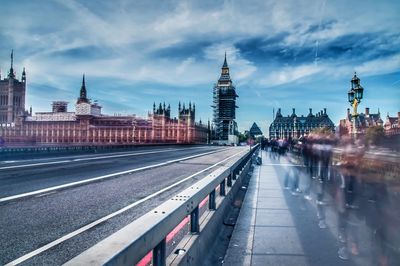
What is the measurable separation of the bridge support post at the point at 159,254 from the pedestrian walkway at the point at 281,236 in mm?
1611

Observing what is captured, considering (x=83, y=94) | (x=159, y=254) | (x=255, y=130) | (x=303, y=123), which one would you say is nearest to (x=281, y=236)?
(x=159, y=254)

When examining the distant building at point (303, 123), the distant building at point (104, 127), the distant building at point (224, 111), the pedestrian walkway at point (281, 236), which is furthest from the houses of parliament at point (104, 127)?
the pedestrian walkway at point (281, 236)

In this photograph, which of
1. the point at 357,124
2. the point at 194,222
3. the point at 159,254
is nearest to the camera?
the point at 159,254

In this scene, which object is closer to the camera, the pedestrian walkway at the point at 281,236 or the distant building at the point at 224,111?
the pedestrian walkway at the point at 281,236

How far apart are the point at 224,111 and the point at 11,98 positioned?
314 ft

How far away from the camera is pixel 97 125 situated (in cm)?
13950

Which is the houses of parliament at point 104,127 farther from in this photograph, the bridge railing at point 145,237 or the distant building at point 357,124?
the bridge railing at point 145,237

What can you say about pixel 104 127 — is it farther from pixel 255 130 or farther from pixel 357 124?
pixel 357 124

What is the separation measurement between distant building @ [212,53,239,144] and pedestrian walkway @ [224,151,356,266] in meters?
144

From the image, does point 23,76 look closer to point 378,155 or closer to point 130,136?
point 130,136

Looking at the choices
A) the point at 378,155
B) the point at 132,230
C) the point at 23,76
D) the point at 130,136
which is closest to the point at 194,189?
the point at 132,230

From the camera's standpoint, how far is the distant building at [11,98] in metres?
93.5

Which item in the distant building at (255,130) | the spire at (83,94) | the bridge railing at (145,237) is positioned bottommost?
the bridge railing at (145,237)

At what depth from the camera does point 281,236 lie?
5.02 m
